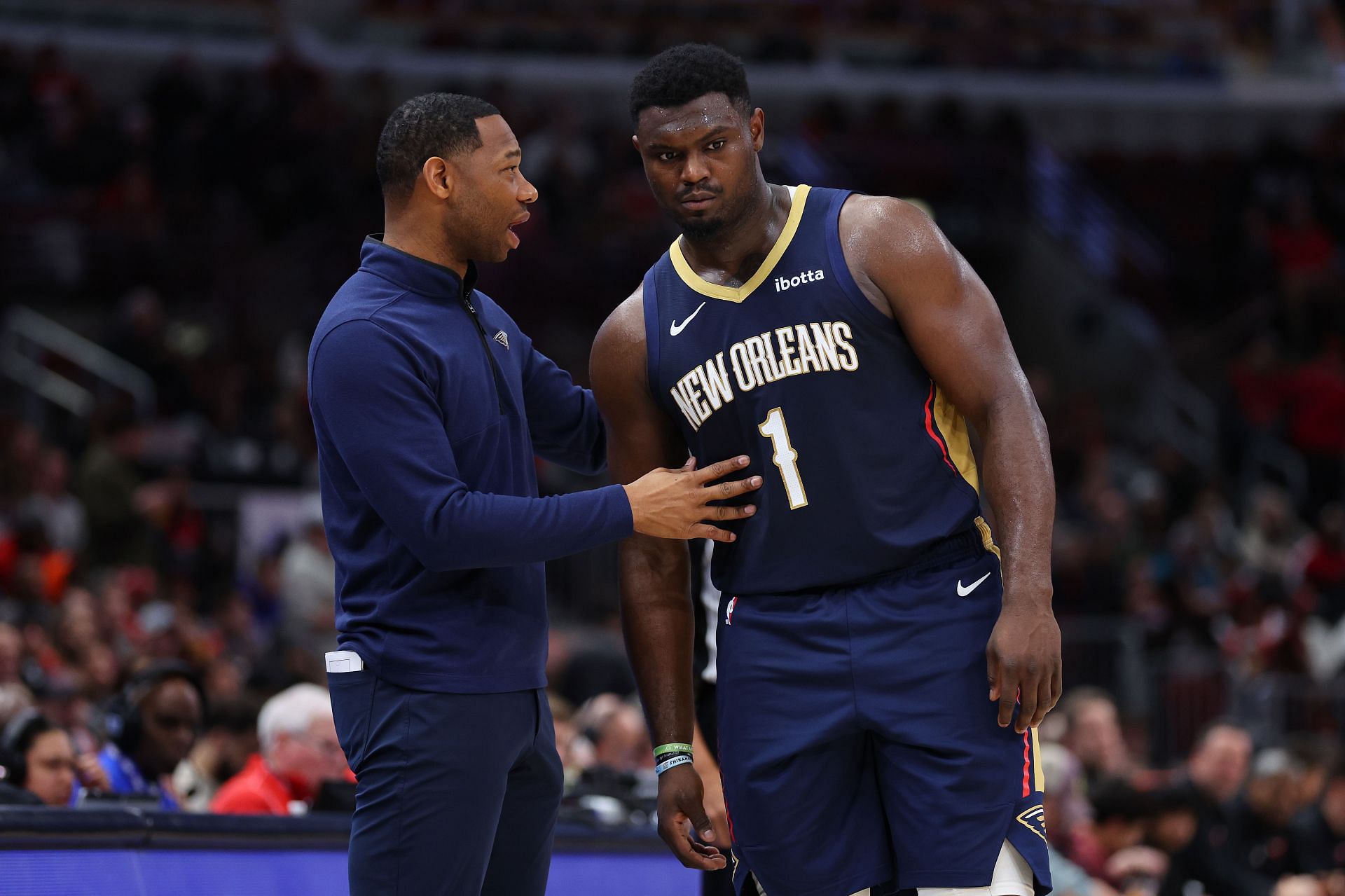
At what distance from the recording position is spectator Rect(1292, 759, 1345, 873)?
26.7 feet

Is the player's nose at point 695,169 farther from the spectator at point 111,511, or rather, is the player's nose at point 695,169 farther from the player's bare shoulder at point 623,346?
the spectator at point 111,511

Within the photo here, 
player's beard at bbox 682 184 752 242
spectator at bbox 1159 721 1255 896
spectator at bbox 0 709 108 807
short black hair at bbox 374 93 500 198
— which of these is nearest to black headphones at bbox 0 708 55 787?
spectator at bbox 0 709 108 807

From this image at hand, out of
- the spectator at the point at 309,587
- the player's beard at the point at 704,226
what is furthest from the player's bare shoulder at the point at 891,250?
the spectator at the point at 309,587

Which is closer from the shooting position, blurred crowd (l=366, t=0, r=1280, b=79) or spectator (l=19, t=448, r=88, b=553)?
spectator (l=19, t=448, r=88, b=553)

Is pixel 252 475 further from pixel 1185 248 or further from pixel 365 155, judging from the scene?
pixel 1185 248

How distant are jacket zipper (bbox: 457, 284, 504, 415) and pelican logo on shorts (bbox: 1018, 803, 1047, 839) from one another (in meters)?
1.31

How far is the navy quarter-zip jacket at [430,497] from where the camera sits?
3.18 meters

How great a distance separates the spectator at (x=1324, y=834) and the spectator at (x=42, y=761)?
5.76 meters

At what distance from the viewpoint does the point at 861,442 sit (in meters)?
3.31

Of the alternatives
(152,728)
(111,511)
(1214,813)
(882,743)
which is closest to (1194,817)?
(1214,813)

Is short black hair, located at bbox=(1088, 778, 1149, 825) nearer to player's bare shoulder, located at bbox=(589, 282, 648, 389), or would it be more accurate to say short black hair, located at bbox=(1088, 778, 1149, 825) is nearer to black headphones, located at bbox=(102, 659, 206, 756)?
black headphones, located at bbox=(102, 659, 206, 756)

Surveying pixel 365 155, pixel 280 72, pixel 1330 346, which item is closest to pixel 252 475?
pixel 365 155

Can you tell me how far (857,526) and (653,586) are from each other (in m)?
0.59

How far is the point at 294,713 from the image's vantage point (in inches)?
230
